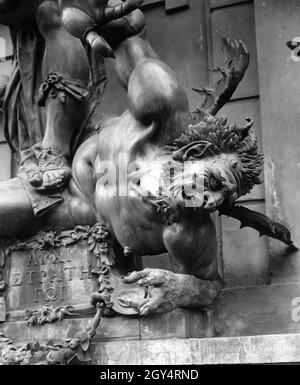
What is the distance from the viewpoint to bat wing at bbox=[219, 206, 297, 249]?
189 inches

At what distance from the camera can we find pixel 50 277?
4.91 m

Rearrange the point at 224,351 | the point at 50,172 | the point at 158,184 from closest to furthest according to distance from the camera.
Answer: the point at 224,351 < the point at 158,184 < the point at 50,172

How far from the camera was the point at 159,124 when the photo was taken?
178 inches

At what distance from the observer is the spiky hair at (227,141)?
4.34 m

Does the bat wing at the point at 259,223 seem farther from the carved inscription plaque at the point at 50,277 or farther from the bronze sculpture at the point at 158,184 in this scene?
the carved inscription plaque at the point at 50,277

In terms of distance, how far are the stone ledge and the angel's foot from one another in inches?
54.6

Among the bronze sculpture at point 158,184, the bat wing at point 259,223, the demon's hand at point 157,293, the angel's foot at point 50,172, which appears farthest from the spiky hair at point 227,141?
the angel's foot at point 50,172

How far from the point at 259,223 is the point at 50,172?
143cm

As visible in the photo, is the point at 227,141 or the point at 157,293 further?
the point at 227,141

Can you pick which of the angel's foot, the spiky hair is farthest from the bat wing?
the angel's foot

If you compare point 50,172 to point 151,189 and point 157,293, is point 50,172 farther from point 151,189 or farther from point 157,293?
point 157,293

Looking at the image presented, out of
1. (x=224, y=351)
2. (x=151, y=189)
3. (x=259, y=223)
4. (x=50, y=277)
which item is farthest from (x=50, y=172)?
(x=224, y=351)

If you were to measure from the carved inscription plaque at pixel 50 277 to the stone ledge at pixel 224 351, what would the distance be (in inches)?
29.9
